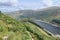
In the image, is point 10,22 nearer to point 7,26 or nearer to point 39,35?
point 7,26

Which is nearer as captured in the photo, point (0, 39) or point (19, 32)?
point (0, 39)

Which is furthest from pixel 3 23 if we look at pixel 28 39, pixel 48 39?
pixel 48 39

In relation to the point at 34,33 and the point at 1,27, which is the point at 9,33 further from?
the point at 34,33

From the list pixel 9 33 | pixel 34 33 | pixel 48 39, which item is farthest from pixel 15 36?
pixel 48 39

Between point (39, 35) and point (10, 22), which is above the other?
point (10, 22)

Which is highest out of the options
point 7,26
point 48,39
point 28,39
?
point 7,26

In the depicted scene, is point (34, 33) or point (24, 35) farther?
point (34, 33)

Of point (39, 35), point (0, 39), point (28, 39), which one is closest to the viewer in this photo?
point (0, 39)

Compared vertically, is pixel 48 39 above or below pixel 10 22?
below

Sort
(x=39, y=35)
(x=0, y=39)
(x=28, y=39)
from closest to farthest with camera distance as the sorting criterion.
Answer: (x=0, y=39), (x=28, y=39), (x=39, y=35)
